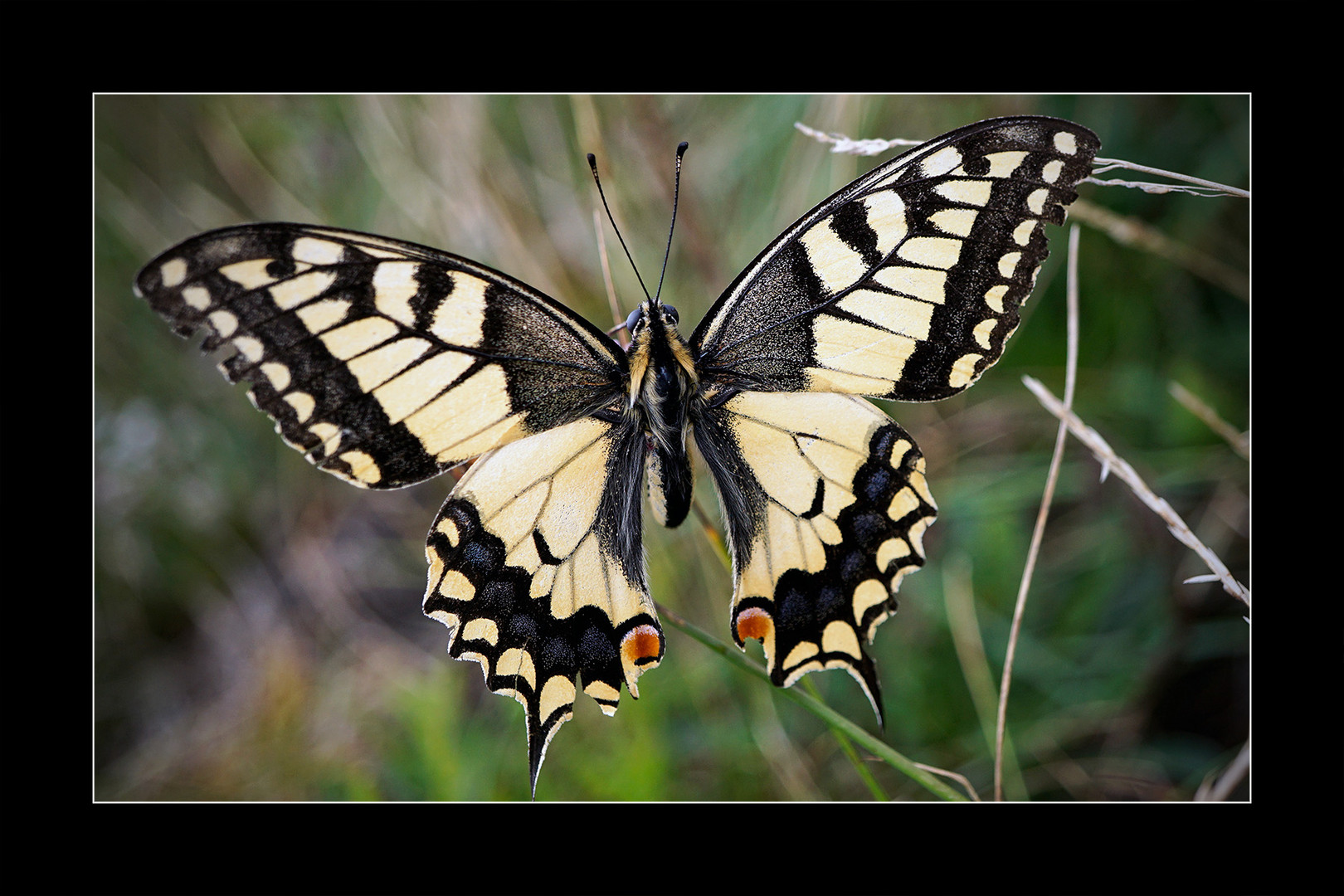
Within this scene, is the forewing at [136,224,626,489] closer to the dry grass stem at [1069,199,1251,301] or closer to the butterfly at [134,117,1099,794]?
the butterfly at [134,117,1099,794]

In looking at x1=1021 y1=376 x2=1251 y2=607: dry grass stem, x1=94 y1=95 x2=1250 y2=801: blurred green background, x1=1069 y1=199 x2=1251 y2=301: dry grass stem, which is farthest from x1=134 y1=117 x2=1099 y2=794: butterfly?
x1=1069 y1=199 x2=1251 y2=301: dry grass stem

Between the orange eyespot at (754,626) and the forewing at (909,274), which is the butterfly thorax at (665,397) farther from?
the orange eyespot at (754,626)

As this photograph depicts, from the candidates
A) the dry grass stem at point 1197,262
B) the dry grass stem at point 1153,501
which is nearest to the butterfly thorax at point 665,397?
the dry grass stem at point 1153,501

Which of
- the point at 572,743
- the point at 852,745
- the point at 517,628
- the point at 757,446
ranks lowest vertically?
→ the point at 572,743

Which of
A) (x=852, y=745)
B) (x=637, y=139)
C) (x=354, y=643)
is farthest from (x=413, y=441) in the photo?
(x=354, y=643)

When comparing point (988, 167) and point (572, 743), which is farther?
point (572, 743)
